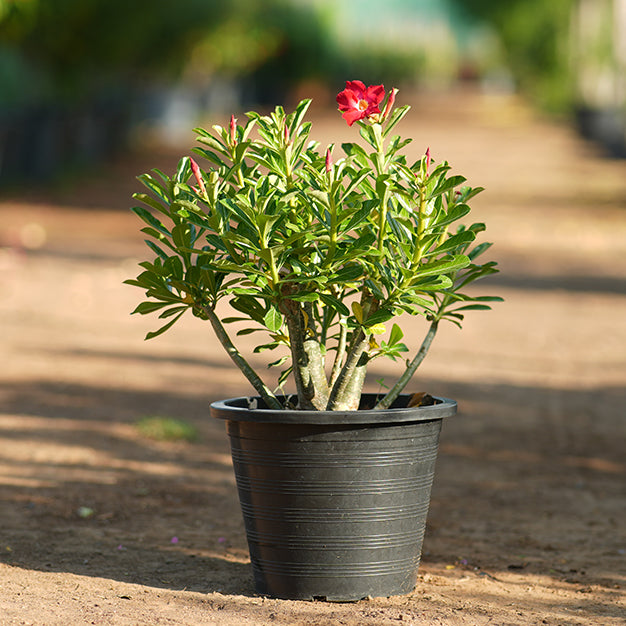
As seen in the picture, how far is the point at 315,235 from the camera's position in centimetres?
341

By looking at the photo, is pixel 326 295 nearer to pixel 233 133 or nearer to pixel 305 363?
pixel 305 363

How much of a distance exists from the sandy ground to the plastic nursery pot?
108 millimetres

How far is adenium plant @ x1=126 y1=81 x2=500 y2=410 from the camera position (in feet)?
11.0

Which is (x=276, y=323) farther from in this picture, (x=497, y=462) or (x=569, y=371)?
(x=569, y=371)

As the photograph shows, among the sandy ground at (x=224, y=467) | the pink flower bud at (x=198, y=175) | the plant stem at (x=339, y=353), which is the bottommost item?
the sandy ground at (x=224, y=467)

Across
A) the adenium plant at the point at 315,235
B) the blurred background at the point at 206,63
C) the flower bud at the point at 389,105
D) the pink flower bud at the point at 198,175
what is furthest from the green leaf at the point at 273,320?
the blurred background at the point at 206,63

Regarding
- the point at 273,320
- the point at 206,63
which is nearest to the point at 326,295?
the point at 273,320

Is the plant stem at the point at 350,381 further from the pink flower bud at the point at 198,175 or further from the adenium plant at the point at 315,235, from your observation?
the pink flower bud at the point at 198,175

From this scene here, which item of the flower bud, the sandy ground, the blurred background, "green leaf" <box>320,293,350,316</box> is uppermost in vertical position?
the blurred background

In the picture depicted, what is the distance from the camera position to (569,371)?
318 inches

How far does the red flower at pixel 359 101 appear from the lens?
3.40 m

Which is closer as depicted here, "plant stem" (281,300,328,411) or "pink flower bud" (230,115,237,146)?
"pink flower bud" (230,115,237,146)

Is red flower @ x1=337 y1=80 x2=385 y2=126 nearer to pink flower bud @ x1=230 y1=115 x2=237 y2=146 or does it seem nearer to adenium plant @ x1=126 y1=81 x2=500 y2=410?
adenium plant @ x1=126 y1=81 x2=500 y2=410

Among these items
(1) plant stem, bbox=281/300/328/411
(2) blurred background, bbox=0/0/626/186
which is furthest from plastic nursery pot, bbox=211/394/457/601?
(2) blurred background, bbox=0/0/626/186
